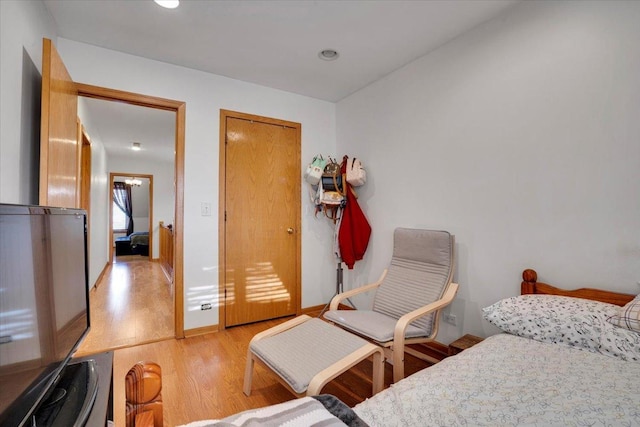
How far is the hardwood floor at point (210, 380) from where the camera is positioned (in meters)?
1.71

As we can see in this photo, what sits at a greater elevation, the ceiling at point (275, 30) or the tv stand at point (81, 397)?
the ceiling at point (275, 30)

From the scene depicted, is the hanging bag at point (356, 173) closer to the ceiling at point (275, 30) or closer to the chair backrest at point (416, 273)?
the chair backrest at point (416, 273)

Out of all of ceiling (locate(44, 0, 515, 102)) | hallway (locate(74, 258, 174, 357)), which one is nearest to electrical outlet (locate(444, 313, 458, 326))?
ceiling (locate(44, 0, 515, 102))

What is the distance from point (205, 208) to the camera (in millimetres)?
2828

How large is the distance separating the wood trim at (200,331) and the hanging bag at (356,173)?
6.41 feet

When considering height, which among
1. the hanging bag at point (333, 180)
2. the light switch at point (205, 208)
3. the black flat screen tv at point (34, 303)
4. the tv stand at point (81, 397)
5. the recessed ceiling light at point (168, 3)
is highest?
the recessed ceiling light at point (168, 3)

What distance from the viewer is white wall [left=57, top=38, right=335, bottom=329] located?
241cm

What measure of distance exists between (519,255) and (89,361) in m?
2.31

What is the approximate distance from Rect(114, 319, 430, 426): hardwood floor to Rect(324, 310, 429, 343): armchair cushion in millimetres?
360

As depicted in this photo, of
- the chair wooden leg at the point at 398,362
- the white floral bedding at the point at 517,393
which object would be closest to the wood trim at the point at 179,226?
the chair wooden leg at the point at 398,362

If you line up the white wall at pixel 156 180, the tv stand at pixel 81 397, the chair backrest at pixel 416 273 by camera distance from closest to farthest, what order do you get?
the tv stand at pixel 81 397, the chair backrest at pixel 416 273, the white wall at pixel 156 180

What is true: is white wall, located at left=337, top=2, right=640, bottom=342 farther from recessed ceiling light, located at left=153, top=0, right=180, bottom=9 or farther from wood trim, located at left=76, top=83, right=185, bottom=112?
wood trim, located at left=76, top=83, right=185, bottom=112

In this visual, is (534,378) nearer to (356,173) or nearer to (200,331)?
(356,173)

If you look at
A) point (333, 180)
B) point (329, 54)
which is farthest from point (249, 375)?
point (329, 54)
